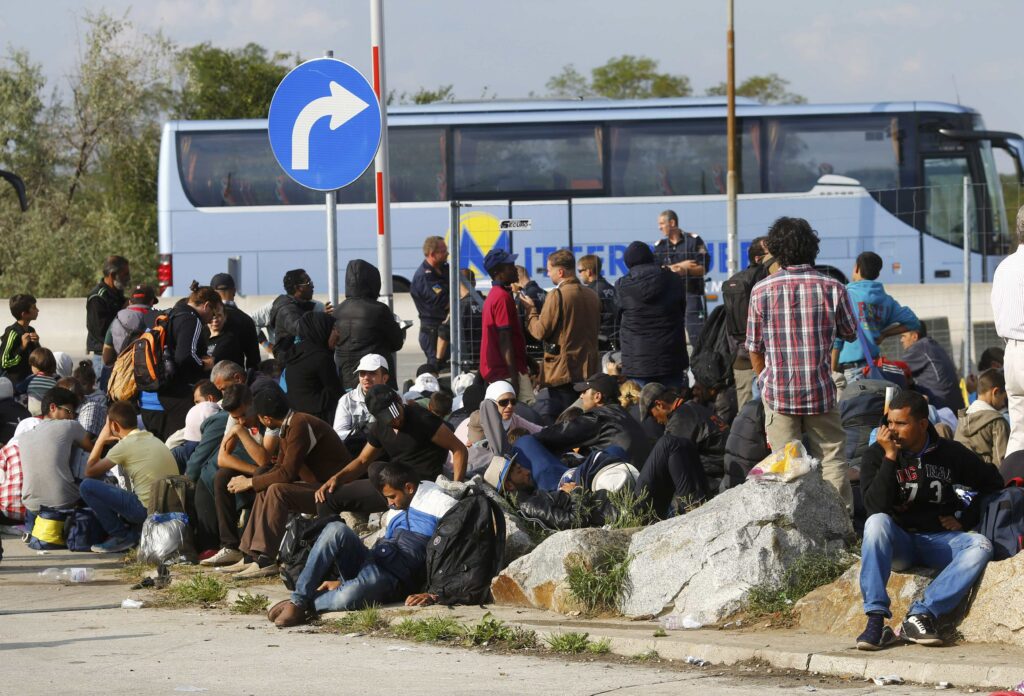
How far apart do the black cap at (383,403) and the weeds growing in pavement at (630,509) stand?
57.7 inches

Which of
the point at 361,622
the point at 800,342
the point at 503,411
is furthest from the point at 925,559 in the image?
the point at 503,411

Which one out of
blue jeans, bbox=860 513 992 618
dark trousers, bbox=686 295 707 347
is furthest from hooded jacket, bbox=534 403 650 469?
dark trousers, bbox=686 295 707 347

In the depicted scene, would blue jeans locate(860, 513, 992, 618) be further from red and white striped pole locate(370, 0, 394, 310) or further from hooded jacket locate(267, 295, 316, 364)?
hooded jacket locate(267, 295, 316, 364)

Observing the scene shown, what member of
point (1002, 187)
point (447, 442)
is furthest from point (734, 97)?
point (447, 442)

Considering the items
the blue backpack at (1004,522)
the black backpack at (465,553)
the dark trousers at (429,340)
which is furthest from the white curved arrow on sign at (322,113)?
the dark trousers at (429,340)

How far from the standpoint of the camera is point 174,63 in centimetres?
4456

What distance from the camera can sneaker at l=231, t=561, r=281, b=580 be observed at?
952 centimetres

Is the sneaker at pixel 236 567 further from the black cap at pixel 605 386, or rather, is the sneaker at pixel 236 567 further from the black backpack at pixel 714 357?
the black backpack at pixel 714 357

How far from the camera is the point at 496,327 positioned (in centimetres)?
1166

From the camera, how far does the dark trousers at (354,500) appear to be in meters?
9.66

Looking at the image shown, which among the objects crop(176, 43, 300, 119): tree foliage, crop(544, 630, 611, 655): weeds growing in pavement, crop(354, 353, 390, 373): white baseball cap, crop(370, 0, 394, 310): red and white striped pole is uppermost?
crop(176, 43, 300, 119): tree foliage

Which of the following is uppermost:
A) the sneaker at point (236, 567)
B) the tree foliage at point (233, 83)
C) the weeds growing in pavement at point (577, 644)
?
the tree foliage at point (233, 83)

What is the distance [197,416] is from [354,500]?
1.95 metres

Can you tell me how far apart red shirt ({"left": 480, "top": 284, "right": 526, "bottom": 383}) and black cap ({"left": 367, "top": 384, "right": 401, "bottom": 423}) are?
228 cm
